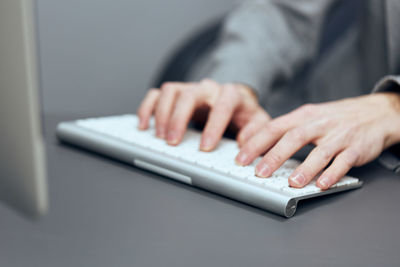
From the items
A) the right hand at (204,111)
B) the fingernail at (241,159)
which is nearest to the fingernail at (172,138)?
the right hand at (204,111)

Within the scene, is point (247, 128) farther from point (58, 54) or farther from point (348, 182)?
point (58, 54)

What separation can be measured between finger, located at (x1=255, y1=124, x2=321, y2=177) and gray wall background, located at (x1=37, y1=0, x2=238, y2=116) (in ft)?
3.40

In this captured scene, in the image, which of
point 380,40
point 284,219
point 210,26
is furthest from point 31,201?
point 210,26

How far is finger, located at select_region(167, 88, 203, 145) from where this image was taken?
62cm

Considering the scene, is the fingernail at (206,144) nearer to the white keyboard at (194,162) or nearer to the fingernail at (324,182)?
the white keyboard at (194,162)

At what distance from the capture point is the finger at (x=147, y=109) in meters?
0.70

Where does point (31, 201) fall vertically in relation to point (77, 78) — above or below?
above

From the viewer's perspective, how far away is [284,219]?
42 centimetres

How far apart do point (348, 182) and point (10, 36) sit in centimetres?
39

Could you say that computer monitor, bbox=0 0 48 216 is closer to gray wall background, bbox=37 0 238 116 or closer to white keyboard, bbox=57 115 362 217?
white keyboard, bbox=57 115 362 217

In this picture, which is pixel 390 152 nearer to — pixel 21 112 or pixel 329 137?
pixel 329 137

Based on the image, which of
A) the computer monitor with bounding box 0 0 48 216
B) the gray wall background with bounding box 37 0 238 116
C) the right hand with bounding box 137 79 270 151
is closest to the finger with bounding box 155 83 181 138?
the right hand with bounding box 137 79 270 151

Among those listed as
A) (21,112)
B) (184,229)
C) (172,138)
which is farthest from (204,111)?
(21,112)

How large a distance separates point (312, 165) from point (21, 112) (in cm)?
33
